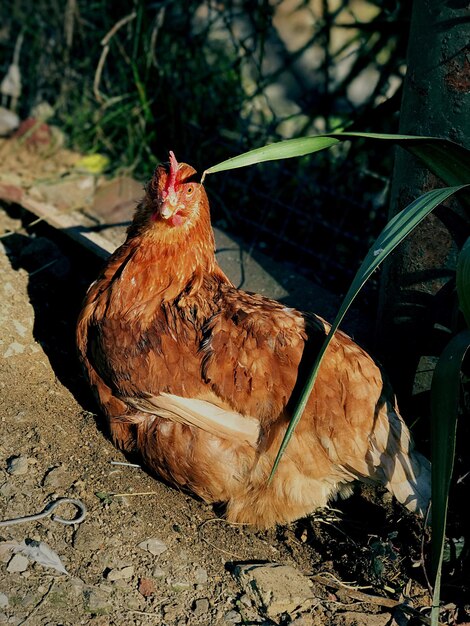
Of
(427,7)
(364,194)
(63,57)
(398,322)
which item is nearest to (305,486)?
(398,322)

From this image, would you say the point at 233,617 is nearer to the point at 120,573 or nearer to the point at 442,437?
the point at 120,573

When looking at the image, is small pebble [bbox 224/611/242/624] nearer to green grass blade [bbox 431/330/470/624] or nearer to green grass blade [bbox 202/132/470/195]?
green grass blade [bbox 431/330/470/624]

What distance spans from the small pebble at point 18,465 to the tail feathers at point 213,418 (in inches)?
20.1

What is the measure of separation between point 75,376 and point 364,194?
6.75 ft

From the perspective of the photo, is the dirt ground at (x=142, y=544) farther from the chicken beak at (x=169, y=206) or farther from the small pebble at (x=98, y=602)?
the chicken beak at (x=169, y=206)

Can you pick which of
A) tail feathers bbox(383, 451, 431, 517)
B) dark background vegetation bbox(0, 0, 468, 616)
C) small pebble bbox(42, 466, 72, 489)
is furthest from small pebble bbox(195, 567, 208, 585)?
dark background vegetation bbox(0, 0, 468, 616)

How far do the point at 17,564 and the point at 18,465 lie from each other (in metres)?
0.42

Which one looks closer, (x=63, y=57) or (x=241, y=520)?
(x=241, y=520)

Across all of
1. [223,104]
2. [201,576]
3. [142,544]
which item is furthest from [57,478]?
[223,104]

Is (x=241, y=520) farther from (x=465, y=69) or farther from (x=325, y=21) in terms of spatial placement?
(x=325, y=21)

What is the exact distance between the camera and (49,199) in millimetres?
4039

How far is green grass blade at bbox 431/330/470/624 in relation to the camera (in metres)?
1.95

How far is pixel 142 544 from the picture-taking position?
235 cm

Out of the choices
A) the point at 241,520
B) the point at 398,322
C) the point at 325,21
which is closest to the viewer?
the point at 241,520
